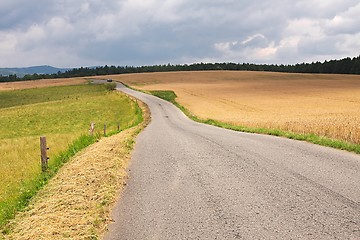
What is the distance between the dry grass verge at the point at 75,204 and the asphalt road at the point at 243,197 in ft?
1.11

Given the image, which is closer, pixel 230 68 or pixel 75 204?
pixel 75 204

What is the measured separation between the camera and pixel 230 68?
18362 cm

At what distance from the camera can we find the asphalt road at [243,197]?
596 centimetres

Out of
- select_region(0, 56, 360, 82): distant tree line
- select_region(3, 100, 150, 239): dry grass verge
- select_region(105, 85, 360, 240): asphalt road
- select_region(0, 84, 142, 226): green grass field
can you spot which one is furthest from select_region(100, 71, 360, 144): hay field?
select_region(0, 56, 360, 82): distant tree line

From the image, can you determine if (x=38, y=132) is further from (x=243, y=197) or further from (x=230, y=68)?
(x=230, y=68)

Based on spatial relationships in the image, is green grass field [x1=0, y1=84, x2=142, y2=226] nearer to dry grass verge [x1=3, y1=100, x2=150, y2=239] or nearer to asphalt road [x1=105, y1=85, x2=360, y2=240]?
dry grass verge [x1=3, y1=100, x2=150, y2=239]

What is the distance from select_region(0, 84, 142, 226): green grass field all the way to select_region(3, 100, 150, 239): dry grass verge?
2.06 feet

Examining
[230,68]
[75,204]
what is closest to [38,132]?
[75,204]

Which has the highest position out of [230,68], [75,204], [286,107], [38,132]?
[230,68]

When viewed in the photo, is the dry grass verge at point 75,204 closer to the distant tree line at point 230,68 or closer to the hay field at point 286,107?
the hay field at point 286,107

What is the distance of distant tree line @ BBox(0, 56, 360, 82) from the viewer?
128 meters

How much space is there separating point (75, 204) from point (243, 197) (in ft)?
11.7

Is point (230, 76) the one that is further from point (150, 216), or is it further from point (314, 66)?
point (150, 216)

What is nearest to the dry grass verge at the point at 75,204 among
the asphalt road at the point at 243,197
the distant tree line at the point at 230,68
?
the asphalt road at the point at 243,197
